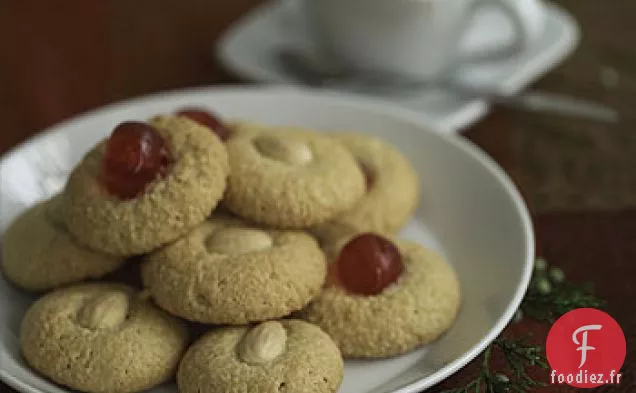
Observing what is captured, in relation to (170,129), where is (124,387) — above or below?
below

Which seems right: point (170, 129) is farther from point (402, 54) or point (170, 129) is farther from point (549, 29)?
point (549, 29)

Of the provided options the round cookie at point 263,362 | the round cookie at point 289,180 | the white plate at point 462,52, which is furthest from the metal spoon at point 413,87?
the round cookie at point 263,362

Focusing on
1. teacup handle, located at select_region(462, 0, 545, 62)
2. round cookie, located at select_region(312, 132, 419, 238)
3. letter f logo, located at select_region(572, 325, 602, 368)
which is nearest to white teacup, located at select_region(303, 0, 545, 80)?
teacup handle, located at select_region(462, 0, 545, 62)

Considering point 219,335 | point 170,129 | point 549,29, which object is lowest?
point 549,29

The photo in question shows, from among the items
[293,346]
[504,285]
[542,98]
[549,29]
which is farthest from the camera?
[549,29]

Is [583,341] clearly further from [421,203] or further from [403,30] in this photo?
[403,30]

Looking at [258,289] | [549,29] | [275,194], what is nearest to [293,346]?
[258,289]

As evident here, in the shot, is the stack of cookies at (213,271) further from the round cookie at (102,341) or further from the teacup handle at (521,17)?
the teacup handle at (521,17)
